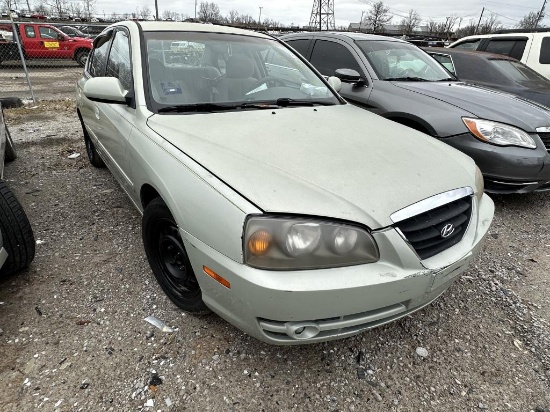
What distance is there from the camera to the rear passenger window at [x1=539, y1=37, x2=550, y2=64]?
264 inches

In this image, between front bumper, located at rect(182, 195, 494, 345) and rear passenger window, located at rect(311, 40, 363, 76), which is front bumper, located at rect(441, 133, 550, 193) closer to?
rear passenger window, located at rect(311, 40, 363, 76)

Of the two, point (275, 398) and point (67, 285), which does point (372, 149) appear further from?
point (67, 285)

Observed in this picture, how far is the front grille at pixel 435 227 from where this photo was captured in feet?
5.21

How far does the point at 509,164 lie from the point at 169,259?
10.1 feet

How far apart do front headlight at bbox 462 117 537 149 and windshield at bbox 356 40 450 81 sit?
4.09ft

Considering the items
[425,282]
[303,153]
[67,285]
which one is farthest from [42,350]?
[425,282]

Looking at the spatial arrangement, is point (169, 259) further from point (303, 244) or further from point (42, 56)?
point (42, 56)

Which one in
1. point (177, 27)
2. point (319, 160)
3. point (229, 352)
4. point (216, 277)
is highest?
point (177, 27)

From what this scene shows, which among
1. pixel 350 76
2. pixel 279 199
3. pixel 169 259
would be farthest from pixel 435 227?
pixel 350 76

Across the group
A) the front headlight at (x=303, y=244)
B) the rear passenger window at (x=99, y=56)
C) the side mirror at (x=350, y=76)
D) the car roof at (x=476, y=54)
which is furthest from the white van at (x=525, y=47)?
the front headlight at (x=303, y=244)

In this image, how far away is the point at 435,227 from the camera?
1674mm

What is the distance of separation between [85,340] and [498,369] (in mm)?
2176

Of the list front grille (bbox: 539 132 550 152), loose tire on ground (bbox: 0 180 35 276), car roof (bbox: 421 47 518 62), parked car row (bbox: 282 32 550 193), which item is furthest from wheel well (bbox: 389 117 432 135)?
loose tire on ground (bbox: 0 180 35 276)

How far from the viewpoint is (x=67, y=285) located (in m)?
2.32
